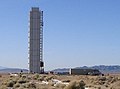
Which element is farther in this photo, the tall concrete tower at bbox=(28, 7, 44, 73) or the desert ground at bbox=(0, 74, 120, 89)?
the tall concrete tower at bbox=(28, 7, 44, 73)

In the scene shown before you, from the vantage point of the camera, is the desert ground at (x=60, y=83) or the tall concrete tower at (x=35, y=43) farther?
the tall concrete tower at (x=35, y=43)

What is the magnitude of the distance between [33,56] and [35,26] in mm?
9378

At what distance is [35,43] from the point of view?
115 metres

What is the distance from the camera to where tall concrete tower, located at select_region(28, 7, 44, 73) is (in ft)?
375

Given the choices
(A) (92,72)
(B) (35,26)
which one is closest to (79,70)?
(A) (92,72)

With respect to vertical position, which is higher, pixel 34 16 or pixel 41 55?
pixel 34 16

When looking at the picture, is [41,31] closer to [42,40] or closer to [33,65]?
[42,40]

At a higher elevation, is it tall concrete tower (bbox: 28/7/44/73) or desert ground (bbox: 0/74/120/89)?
tall concrete tower (bbox: 28/7/44/73)

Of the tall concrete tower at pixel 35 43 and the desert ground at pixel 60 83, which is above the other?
the tall concrete tower at pixel 35 43

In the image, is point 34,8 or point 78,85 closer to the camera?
point 78,85

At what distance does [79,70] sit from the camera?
366ft

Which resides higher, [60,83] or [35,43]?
[35,43]

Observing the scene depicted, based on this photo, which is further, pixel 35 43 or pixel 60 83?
pixel 35 43

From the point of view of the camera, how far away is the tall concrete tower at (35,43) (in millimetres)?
114312
